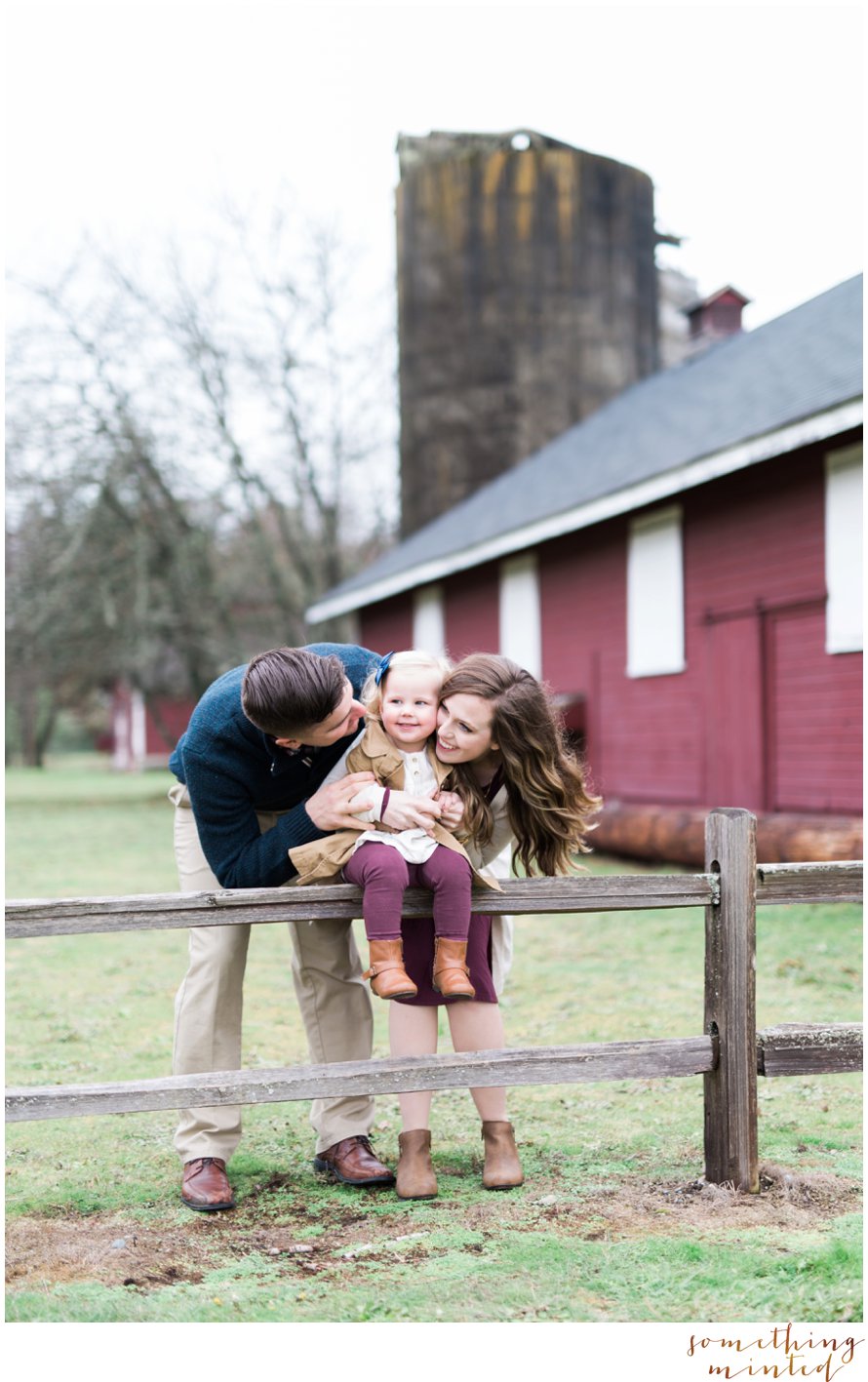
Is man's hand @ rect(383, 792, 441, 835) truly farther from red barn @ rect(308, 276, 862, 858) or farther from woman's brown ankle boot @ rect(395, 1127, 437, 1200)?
red barn @ rect(308, 276, 862, 858)

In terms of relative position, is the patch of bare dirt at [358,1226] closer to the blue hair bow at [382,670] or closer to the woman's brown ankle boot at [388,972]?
the woman's brown ankle boot at [388,972]

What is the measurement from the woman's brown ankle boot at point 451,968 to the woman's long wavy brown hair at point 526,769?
13.4 inches

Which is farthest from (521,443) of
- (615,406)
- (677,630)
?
(677,630)

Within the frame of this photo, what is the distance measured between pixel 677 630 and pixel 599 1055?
863 cm

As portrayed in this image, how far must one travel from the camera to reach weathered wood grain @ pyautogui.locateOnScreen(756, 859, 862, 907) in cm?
350

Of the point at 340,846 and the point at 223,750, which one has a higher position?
the point at 223,750

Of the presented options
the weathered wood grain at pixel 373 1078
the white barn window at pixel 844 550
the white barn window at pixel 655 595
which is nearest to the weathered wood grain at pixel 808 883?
the weathered wood grain at pixel 373 1078

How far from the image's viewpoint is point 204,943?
3.53 m

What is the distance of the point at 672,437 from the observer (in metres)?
12.0

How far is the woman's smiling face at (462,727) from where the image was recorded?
3.33m

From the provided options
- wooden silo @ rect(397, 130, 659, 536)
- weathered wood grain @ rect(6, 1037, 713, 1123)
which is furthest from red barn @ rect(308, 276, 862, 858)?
weathered wood grain @ rect(6, 1037, 713, 1123)

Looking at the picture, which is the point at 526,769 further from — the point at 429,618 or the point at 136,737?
the point at 136,737

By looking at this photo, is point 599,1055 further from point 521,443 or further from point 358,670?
point 521,443

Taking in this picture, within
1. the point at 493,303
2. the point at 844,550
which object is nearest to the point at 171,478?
the point at 493,303
